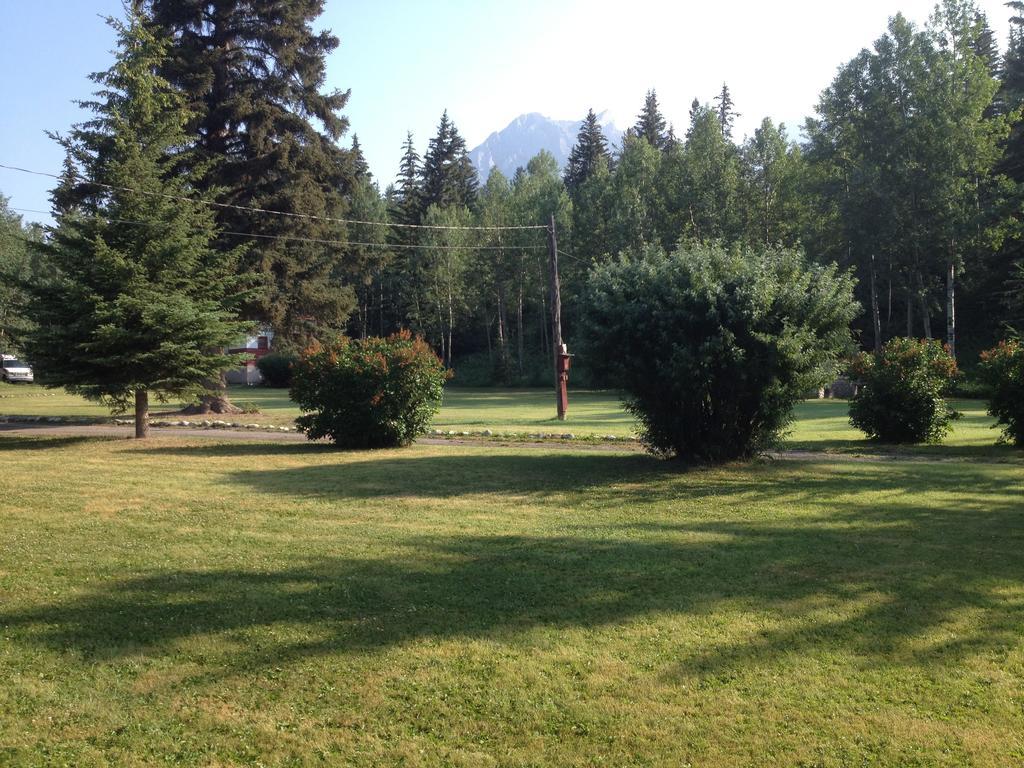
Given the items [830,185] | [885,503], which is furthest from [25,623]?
[830,185]

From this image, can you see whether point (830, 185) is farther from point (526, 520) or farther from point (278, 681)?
point (278, 681)

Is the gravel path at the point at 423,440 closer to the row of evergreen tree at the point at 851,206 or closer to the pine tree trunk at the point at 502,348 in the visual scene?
the row of evergreen tree at the point at 851,206

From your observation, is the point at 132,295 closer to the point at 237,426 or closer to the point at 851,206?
the point at 237,426

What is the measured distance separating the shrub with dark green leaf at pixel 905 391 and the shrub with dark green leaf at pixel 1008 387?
0.67 meters

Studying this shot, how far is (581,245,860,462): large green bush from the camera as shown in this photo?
38.5 ft

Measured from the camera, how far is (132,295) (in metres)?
16.3

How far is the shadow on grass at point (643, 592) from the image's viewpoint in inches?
195

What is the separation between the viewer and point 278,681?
436cm

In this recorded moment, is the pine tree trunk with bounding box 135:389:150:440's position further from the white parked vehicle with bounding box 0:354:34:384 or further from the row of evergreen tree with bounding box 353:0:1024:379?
the white parked vehicle with bounding box 0:354:34:384

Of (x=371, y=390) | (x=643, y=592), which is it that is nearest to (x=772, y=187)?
(x=371, y=390)

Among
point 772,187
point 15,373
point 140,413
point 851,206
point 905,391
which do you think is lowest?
point 140,413

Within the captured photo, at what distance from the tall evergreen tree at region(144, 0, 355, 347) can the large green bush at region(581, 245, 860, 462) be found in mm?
16899

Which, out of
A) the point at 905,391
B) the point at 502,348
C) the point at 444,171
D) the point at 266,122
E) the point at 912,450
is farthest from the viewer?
the point at 444,171

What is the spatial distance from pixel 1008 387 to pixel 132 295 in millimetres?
16903
